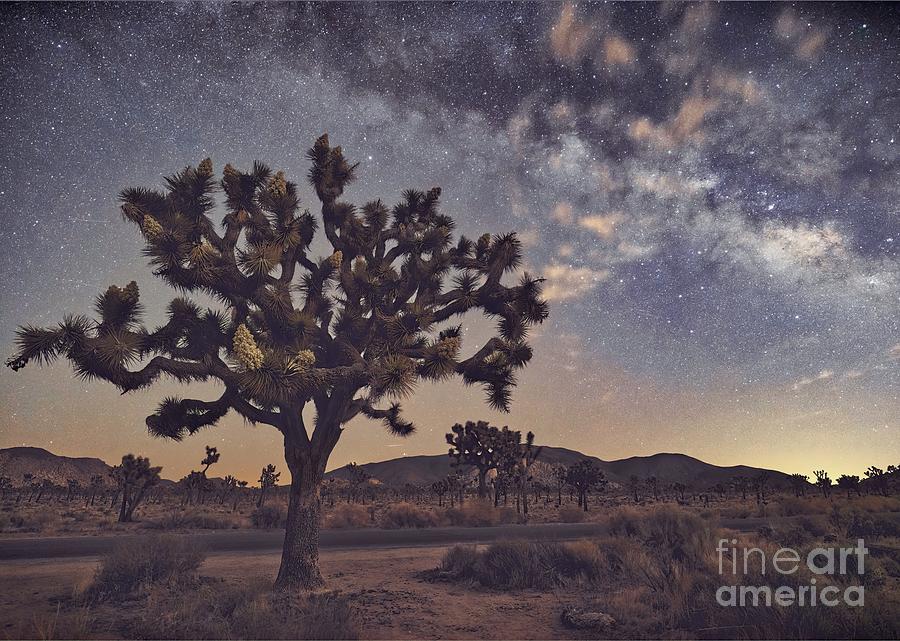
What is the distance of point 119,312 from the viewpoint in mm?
10023

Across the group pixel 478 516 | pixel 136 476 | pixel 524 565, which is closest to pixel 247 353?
pixel 524 565

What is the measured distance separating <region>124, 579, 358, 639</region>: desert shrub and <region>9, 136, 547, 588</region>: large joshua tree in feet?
5.29

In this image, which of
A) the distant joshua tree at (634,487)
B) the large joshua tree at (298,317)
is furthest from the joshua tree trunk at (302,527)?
the distant joshua tree at (634,487)

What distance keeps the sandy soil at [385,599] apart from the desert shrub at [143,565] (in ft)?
1.46

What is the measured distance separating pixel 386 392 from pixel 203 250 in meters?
4.56

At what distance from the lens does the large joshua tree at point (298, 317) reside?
9.92 metres

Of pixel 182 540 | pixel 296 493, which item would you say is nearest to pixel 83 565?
pixel 182 540

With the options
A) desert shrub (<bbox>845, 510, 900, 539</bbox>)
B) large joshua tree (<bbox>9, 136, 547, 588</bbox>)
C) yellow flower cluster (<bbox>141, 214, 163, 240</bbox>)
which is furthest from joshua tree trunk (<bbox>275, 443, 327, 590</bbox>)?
desert shrub (<bbox>845, 510, 900, 539</bbox>)

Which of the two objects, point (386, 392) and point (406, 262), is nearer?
point (386, 392)

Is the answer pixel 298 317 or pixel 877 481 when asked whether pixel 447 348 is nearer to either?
pixel 298 317

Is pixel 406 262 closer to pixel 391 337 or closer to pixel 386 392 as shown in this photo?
pixel 391 337

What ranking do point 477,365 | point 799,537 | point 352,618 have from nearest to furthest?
1. point 352,618
2. point 477,365
3. point 799,537

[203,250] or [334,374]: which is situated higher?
[203,250]

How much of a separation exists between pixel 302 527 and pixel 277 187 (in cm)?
731
